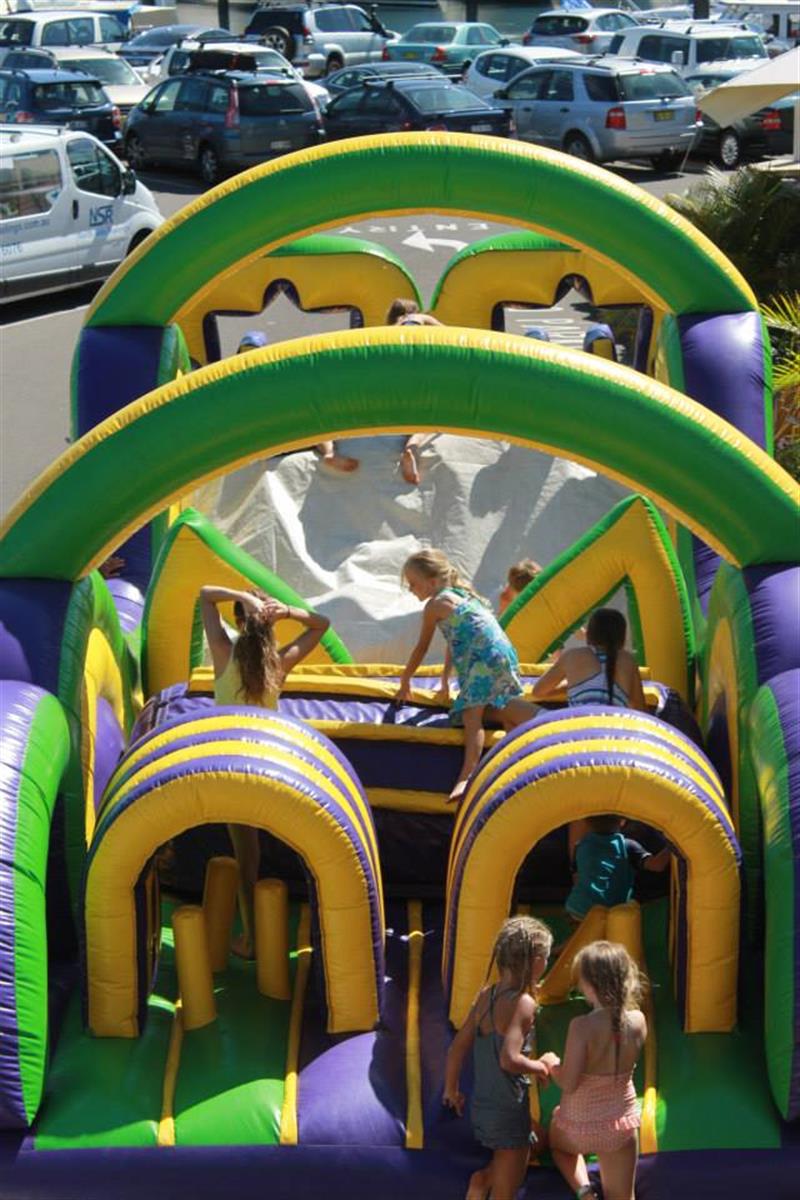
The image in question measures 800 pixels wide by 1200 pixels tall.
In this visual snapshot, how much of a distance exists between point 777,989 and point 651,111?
20036mm

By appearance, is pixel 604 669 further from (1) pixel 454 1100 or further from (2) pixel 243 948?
(1) pixel 454 1100

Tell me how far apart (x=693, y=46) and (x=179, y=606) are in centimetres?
2167

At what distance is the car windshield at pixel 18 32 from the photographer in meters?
32.5

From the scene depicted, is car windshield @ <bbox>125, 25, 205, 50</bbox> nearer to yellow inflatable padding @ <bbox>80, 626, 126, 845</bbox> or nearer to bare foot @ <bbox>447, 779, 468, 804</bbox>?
yellow inflatable padding @ <bbox>80, 626, 126, 845</bbox>

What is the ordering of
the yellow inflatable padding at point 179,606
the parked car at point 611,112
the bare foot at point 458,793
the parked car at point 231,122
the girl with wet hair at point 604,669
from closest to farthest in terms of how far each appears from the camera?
the girl with wet hair at point 604,669 < the bare foot at point 458,793 < the yellow inflatable padding at point 179,606 < the parked car at point 611,112 < the parked car at point 231,122

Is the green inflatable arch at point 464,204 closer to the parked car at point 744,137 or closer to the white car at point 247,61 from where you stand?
the parked car at point 744,137

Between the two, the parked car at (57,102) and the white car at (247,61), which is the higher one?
the white car at (247,61)

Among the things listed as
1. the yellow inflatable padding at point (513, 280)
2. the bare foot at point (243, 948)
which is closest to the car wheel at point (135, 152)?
the yellow inflatable padding at point (513, 280)

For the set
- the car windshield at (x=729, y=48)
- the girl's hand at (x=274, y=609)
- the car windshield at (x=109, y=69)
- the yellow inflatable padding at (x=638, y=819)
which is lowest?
the yellow inflatable padding at (x=638, y=819)

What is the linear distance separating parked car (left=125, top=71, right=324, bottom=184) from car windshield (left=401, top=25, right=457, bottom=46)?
8.38 metres

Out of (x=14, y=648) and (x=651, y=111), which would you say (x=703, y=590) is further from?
(x=651, y=111)

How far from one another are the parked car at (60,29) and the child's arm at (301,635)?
2730 centimetres

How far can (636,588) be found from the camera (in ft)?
27.3

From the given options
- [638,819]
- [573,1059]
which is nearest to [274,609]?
[638,819]
